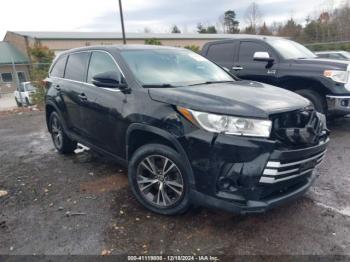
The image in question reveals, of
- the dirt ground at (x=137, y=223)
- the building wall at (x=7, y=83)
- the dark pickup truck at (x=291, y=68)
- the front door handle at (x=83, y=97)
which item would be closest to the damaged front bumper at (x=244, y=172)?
the dirt ground at (x=137, y=223)

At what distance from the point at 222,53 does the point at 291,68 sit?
1.96 meters

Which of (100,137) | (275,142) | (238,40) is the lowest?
(100,137)

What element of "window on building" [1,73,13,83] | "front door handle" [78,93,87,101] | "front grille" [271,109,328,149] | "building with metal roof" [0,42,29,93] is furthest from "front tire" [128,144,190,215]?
"window on building" [1,73,13,83]

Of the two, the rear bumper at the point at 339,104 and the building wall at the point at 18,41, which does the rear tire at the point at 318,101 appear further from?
the building wall at the point at 18,41

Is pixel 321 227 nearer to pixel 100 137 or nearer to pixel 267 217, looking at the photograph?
pixel 267 217

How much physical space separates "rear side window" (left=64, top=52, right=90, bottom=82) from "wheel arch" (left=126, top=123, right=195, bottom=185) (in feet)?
4.95

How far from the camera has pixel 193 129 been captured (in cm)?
276

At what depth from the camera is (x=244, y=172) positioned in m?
2.58

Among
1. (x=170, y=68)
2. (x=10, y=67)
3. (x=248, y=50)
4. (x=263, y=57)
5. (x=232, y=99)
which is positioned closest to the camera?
(x=232, y=99)

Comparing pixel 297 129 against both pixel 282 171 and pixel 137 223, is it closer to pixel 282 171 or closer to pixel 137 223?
pixel 282 171

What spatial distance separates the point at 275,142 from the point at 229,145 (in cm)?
40

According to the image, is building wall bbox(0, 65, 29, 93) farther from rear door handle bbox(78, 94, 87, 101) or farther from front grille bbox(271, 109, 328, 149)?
front grille bbox(271, 109, 328, 149)

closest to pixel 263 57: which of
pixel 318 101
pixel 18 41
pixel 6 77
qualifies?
pixel 318 101

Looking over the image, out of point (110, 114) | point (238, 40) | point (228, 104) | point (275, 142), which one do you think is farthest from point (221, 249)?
point (238, 40)
